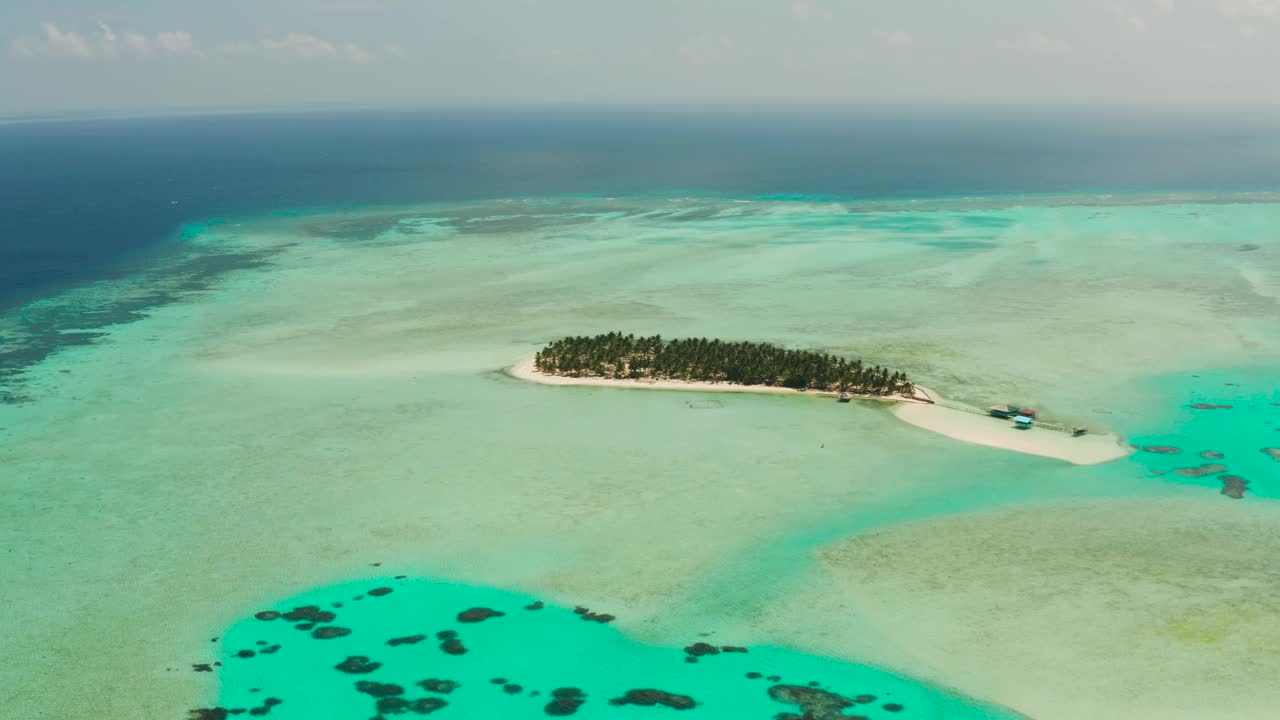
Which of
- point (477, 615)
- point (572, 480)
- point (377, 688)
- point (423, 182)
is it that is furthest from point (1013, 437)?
point (423, 182)

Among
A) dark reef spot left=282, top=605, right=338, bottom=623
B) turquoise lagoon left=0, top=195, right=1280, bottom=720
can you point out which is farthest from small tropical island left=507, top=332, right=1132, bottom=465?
dark reef spot left=282, top=605, right=338, bottom=623

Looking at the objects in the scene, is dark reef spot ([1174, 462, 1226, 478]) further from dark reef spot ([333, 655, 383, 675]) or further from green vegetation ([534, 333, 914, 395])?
dark reef spot ([333, 655, 383, 675])

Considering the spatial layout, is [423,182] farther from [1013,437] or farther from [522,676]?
[522,676]

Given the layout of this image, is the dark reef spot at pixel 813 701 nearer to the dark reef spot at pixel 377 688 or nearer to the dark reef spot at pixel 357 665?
the dark reef spot at pixel 377 688

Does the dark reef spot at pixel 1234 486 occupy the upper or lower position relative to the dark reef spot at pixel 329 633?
upper

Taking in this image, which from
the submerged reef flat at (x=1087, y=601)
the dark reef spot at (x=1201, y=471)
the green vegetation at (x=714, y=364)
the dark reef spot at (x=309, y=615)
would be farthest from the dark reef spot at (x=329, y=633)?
the dark reef spot at (x=1201, y=471)

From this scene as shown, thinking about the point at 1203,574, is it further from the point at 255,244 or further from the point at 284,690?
the point at 255,244
